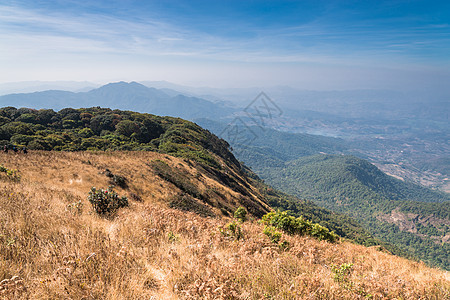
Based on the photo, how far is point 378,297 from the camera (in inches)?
142

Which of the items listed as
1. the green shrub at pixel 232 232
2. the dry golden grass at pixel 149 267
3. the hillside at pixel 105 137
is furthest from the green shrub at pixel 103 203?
the hillside at pixel 105 137

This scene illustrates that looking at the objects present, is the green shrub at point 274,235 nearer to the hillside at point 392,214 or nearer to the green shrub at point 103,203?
the green shrub at point 103,203

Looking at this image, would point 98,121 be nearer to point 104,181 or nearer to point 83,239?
point 104,181

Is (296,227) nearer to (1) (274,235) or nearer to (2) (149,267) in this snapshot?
(1) (274,235)

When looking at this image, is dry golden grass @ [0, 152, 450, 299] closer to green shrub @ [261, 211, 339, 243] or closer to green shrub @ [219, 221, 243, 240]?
green shrub @ [219, 221, 243, 240]

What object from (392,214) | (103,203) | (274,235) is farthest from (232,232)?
(392,214)

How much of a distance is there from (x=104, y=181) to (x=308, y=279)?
51.5 feet

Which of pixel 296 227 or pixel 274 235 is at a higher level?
pixel 274 235

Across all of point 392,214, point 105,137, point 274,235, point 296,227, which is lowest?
point 392,214

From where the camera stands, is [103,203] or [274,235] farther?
[103,203]

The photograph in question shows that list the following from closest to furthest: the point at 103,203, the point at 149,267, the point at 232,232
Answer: the point at 149,267 < the point at 232,232 < the point at 103,203

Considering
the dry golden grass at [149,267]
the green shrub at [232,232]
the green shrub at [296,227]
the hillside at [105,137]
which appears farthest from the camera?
the hillside at [105,137]

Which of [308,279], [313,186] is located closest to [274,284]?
[308,279]

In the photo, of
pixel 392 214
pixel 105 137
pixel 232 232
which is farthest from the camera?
pixel 392 214
